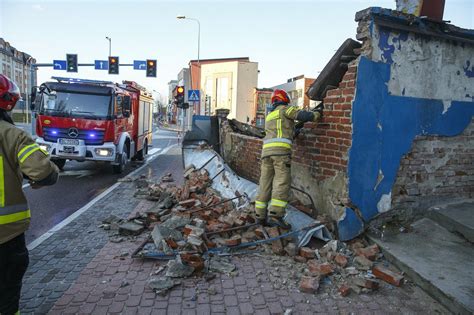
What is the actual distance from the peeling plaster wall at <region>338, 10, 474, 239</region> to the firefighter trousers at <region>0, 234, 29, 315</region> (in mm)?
3494

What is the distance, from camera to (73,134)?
32.5 feet

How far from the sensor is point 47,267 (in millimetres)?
4062

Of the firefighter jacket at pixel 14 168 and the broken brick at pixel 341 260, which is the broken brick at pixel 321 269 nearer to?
the broken brick at pixel 341 260

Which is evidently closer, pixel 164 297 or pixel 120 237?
pixel 164 297

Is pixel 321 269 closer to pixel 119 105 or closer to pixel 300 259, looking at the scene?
pixel 300 259

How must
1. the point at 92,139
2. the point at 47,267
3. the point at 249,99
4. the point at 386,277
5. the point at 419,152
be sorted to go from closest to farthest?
the point at 386,277 → the point at 47,267 → the point at 419,152 → the point at 92,139 → the point at 249,99

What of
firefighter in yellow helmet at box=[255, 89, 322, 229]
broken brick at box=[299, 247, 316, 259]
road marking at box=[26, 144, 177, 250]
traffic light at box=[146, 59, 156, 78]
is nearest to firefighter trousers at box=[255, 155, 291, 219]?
firefighter in yellow helmet at box=[255, 89, 322, 229]

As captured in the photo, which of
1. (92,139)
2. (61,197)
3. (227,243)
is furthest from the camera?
(92,139)

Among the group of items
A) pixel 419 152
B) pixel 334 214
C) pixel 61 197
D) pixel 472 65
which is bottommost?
pixel 61 197

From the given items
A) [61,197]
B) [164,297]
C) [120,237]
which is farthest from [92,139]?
[164,297]

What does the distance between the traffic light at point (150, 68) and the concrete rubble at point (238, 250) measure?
19.7 metres

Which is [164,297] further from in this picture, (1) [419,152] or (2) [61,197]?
(2) [61,197]

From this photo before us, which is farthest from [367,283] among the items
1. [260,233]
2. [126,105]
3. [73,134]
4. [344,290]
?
[126,105]

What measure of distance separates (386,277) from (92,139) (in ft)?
28.6
